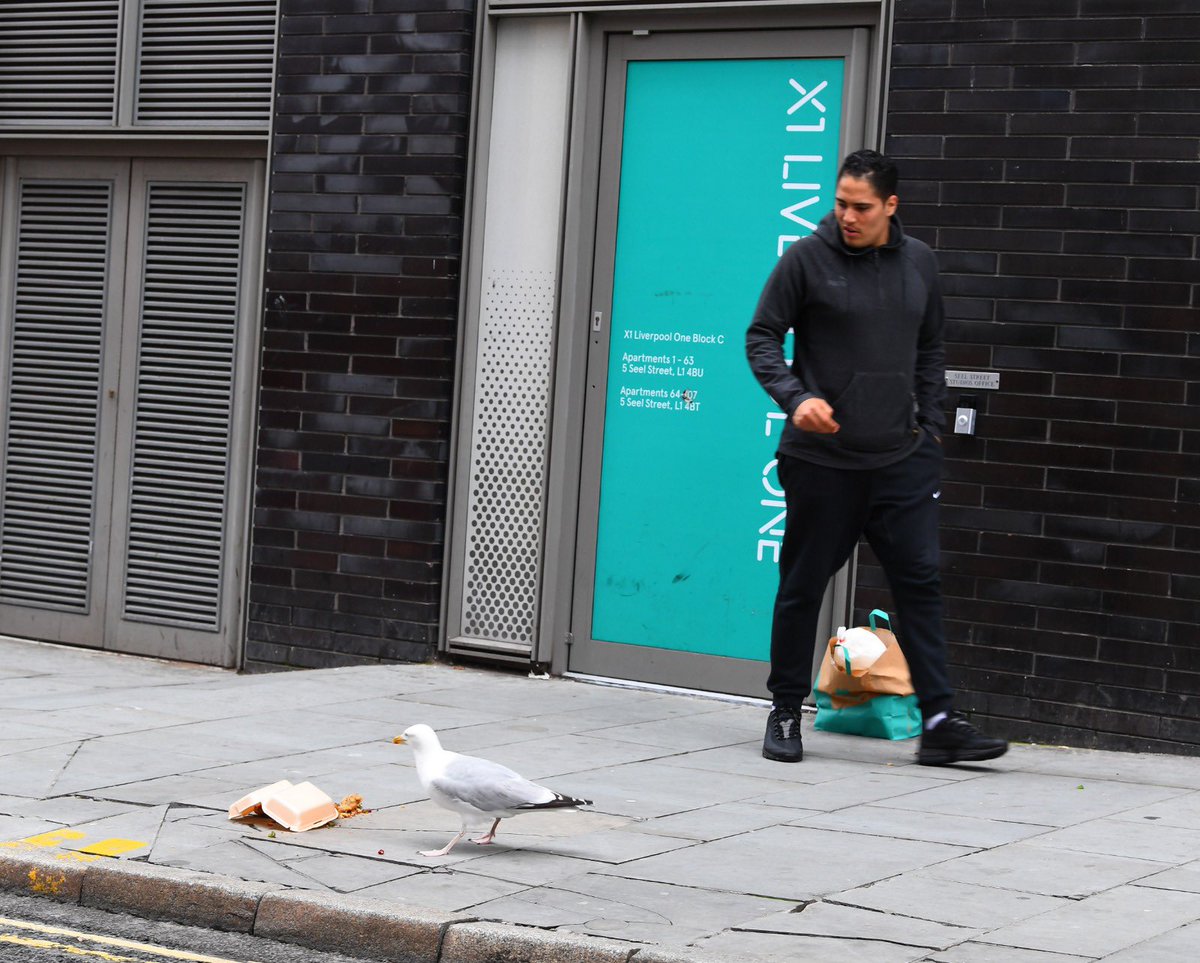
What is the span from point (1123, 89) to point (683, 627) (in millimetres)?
3022

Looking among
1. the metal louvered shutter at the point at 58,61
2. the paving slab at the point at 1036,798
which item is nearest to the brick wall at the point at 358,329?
the metal louvered shutter at the point at 58,61

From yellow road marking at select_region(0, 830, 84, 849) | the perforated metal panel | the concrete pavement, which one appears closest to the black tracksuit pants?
the concrete pavement

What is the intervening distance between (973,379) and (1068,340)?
41cm

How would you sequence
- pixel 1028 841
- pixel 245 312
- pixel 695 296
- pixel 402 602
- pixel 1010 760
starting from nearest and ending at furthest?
1. pixel 1028 841
2. pixel 1010 760
3. pixel 695 296
4. pixel 402 602
5. pixel 245 312

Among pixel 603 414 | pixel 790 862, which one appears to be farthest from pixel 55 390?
pixel 790 862

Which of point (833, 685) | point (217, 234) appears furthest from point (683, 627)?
point (217, 234)

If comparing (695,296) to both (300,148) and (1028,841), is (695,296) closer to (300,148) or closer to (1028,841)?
(300,148)

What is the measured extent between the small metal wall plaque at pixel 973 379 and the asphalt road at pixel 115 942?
4016 millimetres

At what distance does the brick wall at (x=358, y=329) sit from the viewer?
9094 millimetres

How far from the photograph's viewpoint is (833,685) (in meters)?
7.43

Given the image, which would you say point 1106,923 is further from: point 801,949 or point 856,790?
point 856,790

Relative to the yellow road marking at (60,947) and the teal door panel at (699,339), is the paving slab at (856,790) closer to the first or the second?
the teal door panel at (699,339)

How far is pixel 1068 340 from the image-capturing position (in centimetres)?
749

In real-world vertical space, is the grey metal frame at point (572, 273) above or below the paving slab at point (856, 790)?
above
